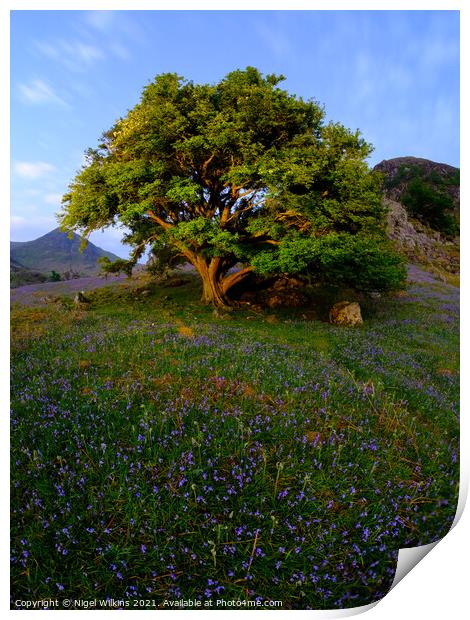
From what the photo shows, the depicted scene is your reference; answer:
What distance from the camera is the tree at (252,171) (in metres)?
8.73

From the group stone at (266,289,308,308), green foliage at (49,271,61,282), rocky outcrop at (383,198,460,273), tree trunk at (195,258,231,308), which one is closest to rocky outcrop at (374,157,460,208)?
rocky outcrop at (383,198,460,273)

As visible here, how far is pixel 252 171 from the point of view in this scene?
8.91 meters

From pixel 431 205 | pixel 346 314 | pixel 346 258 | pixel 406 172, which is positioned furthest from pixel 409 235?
pixel 431 205

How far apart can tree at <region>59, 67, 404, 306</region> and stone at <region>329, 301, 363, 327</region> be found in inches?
36.3

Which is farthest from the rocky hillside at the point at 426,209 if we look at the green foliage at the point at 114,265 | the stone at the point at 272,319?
the green foliage at the point at 114,265

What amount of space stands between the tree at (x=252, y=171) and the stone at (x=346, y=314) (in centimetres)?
92

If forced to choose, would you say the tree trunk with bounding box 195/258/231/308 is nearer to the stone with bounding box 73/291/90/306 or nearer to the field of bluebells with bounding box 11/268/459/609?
the stone with bounding box 73/291/90/306

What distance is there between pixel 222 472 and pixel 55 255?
637 centimetres

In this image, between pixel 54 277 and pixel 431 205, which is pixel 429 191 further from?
pixel 54 277

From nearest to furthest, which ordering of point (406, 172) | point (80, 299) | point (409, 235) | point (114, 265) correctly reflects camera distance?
1. point (406, 172)
2. point (80, 299)
3. point (409, 235)
4. point (114, 265)

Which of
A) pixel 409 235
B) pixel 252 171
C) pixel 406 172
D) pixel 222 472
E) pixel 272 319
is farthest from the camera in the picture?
pixel 272 319

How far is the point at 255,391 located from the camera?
454 cm

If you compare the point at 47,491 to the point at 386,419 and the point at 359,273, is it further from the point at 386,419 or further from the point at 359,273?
the point at 359,273

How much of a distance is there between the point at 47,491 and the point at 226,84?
1021 cm
